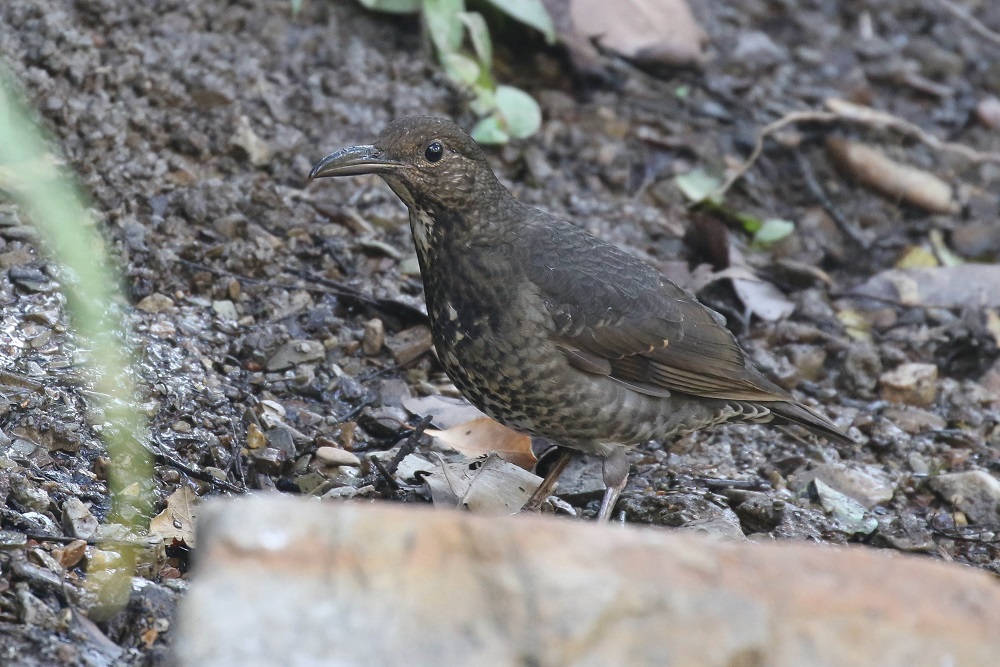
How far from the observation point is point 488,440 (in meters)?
4.95

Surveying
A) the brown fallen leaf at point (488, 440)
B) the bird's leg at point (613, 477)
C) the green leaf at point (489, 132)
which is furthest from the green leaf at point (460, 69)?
the bird's leg at point (613, 477)

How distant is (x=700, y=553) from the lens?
242cm

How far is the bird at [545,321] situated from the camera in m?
4.38

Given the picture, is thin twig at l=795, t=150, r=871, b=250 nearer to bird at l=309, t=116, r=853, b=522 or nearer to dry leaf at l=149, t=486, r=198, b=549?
bird at l=309, t=116, r=853, b=522

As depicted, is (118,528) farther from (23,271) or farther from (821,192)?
(821,192)

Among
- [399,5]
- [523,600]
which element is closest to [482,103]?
[399,5]

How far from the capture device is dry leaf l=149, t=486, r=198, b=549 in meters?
3.70

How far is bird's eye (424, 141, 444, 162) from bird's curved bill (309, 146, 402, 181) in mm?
114

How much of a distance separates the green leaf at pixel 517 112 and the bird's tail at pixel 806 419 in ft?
7.56

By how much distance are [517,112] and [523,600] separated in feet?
15.3

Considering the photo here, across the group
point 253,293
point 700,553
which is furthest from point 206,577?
point 253,293

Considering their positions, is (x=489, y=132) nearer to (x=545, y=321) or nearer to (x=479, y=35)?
(x=479, y=35)

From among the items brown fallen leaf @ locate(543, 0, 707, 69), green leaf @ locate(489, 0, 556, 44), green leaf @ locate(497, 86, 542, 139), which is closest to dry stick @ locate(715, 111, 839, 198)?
brown fallen leaf @ locate(543, 0, 707, 69)

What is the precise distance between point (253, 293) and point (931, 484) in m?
2.90
